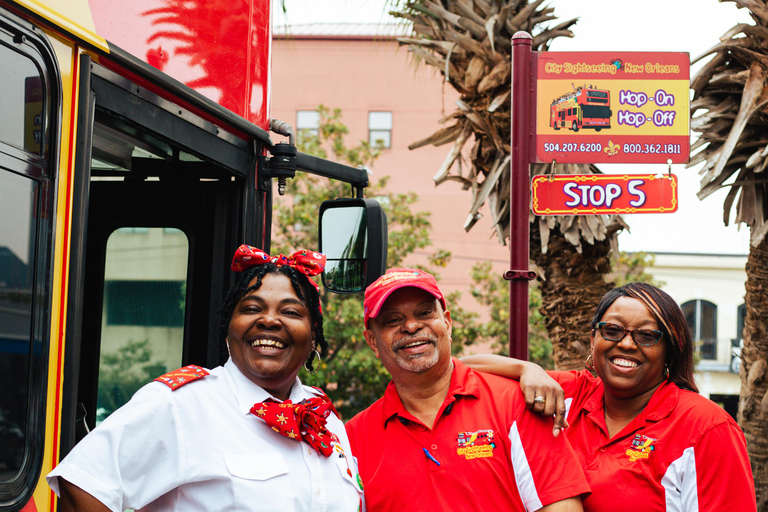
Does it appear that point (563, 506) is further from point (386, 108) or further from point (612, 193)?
point (386, 108)

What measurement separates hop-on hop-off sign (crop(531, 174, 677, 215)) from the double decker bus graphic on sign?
10.9 inches

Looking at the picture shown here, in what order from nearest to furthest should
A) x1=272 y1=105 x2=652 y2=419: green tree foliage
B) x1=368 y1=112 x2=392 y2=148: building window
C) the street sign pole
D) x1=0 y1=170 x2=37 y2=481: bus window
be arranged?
x1=0 y1=170 x2=37 y2=481: bus window
the street sign pole
x1=272 y1=105 x2=652 y2=419: green tree foliage
x1=368 y1=112 x2=392 y2=148: building window

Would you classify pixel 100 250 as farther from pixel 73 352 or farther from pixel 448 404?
pixel 448 404

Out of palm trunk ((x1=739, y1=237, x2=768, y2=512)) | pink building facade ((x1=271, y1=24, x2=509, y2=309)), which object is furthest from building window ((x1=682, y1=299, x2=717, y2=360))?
palm trunk ((x1=739, y1=237, x2=768, y2=512))

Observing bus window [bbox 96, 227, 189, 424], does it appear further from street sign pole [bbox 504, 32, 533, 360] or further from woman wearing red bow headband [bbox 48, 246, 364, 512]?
street sign pole [bbox 504, 32, 533, 360]

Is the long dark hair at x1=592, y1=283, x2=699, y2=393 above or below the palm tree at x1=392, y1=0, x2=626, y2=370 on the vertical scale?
below

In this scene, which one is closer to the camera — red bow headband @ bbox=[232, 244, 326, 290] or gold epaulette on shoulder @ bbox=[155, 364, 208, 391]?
gold epaulette on shoulder @ bbox=[155, 364, 208, 391]

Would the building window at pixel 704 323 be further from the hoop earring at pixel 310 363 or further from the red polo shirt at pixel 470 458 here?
the hoop earring at pixel 310 363

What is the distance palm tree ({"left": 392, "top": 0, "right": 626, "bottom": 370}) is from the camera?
727cm

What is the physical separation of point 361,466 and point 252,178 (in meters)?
1.26

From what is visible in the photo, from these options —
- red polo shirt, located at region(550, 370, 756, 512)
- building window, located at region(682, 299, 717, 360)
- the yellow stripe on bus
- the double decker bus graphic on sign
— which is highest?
the double decker bus graphic on sign

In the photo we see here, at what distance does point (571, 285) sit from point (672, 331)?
15.8 ft

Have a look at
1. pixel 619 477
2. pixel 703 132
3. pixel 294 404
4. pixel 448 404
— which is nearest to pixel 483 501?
pixel 448 404

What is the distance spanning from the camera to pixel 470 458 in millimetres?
2547
